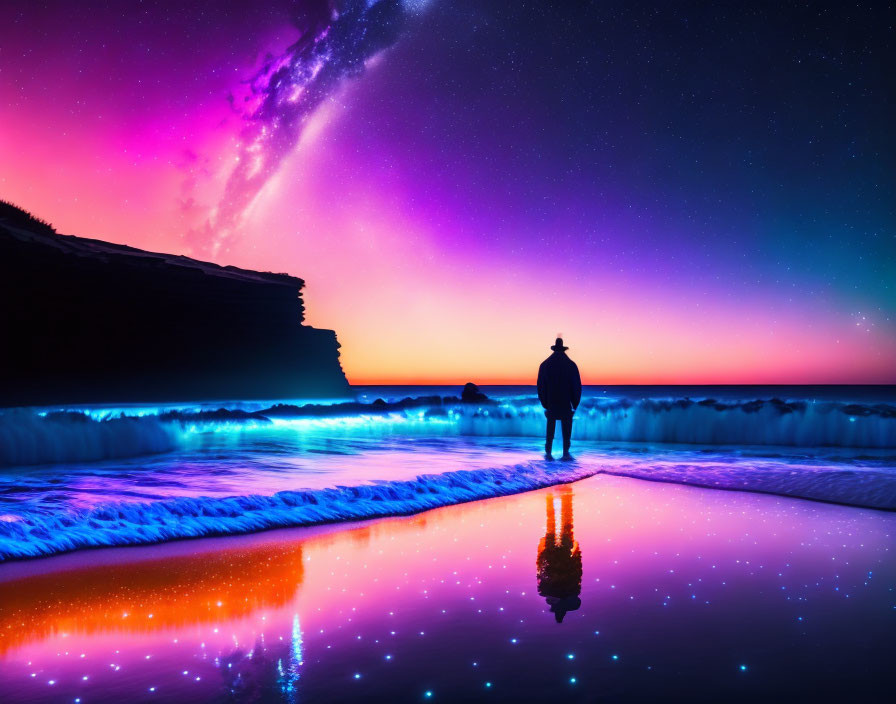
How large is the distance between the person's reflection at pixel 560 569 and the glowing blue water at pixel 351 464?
1696mm

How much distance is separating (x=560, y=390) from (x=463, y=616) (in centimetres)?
823

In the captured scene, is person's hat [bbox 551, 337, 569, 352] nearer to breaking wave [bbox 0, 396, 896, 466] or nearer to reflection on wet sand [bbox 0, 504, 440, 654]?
breaking wave [bbox 0, 396, 896, 466]

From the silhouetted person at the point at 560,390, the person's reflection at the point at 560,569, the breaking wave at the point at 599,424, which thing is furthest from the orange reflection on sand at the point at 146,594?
the silhouetted person at the point at 560,390

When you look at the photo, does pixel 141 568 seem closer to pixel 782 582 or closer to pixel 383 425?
pixel 782 582

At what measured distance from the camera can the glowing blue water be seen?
5.45 m

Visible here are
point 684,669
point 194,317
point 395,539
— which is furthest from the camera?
point 194,317

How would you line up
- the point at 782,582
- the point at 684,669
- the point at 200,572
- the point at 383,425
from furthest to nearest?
1. the point at 383,425
2. the point at 200,572
3. the point at 782,582
4. the point at 684,669

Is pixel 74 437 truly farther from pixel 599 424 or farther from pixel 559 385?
pixel 599 424

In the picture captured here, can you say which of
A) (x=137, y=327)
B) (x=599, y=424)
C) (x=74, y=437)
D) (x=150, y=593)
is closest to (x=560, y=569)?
(x=150, y=593)

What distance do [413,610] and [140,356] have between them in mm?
39291

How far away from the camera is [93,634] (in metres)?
2.93

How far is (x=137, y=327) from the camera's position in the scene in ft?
124

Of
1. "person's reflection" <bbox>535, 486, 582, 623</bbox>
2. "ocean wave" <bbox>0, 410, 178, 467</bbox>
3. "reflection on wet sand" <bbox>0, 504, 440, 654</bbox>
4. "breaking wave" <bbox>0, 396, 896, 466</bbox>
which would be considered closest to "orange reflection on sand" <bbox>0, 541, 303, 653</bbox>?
"reflection on wet sand" <bbox>0, 504, 440, 654</bbox>

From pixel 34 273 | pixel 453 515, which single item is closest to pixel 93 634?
pixel 453 515
